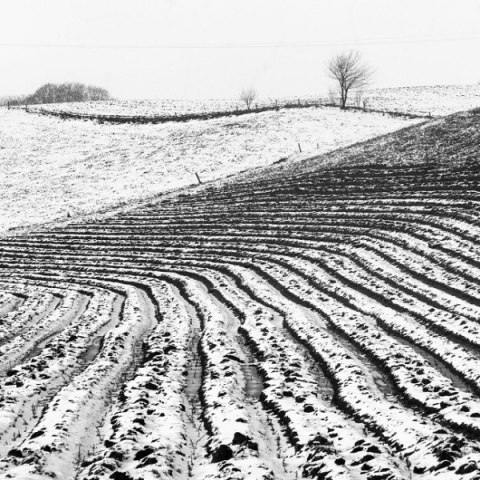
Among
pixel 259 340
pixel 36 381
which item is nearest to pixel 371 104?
pixel 259 340

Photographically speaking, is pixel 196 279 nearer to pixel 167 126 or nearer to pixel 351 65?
pixel 167 126

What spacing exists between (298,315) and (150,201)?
28051 millimetres

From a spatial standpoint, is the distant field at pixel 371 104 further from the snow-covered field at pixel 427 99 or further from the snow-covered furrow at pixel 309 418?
the snow-covered furrow at pixel 309 418

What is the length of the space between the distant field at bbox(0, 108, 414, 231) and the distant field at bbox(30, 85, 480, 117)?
10643 millimetres

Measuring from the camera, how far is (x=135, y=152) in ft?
202

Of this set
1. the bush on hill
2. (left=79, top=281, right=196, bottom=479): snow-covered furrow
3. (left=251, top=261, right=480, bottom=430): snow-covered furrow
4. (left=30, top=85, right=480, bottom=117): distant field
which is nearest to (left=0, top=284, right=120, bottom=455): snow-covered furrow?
(left=79, top=281, right=196, bottom=479): snow-covered furrow

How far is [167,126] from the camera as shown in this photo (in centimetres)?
7150

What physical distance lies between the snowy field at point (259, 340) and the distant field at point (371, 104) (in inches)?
2043

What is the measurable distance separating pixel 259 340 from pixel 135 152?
2027 inches

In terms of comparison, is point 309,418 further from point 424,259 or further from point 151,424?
point 424,259

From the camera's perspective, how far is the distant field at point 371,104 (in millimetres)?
82312

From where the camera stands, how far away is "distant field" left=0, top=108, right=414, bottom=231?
48.5 m

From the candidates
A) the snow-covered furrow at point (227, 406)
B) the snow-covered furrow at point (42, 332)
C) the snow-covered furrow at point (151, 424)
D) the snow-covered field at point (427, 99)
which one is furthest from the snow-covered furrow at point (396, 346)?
the snow-covered field at point (427, 99)

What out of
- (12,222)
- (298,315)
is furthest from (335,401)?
(12,222)
